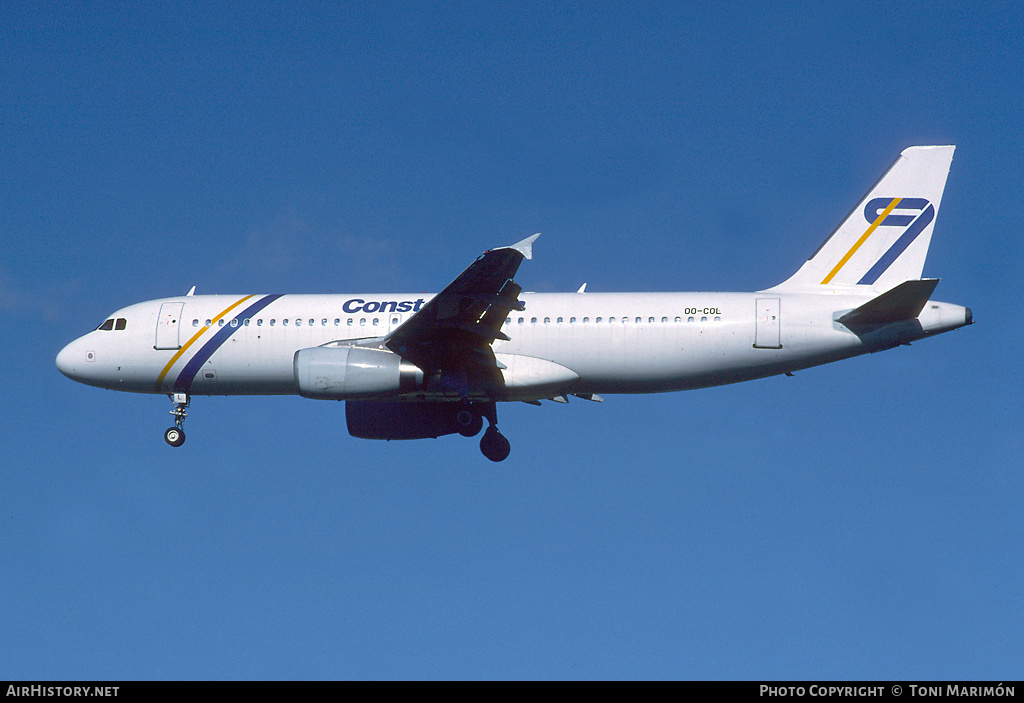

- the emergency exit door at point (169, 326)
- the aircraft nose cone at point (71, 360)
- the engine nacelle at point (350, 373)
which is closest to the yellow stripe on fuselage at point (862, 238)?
the engine nacelle at point (350, 373)

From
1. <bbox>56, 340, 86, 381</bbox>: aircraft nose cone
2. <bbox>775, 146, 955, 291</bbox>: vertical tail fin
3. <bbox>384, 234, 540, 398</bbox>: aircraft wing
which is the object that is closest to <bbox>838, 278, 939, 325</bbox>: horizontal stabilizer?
<bbox>775, 146, 955, 291</bbox>: vertical tail fin

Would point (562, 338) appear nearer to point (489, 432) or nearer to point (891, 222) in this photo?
point (489, 432)

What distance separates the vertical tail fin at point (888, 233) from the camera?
85.8ft

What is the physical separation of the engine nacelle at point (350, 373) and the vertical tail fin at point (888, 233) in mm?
9710

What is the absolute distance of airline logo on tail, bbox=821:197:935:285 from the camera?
26.2m

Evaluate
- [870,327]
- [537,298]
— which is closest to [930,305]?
[870,327]

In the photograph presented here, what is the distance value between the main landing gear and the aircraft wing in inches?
60.9

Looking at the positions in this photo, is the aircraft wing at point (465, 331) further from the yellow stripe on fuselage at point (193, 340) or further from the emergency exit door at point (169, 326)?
the emergency exit door at point (169, 326)

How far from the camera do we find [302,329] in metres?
26.6

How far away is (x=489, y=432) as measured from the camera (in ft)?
88.0

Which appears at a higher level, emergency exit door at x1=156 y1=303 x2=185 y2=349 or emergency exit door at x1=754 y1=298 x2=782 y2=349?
emergency exit door at x1=156 y1=303 x2=185 y2=349

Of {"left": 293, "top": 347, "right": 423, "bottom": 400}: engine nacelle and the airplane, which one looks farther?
the airplane

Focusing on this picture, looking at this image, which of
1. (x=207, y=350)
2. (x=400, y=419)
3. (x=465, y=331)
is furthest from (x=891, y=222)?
(x=207, y=350)

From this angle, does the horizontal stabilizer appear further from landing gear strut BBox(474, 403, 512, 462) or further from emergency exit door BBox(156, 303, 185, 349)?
emergency exit door BBox(156, 303, 185, 349)
